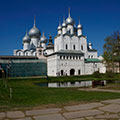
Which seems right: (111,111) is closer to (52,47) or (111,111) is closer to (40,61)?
(40,61)

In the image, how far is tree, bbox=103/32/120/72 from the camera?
28.0m

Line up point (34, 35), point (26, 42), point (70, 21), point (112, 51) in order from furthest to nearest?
point (26, 42), point (34, 35), point (70, 21), point (112, 51)

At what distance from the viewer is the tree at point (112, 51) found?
28.0 meters

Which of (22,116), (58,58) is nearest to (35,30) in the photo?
(58,58)

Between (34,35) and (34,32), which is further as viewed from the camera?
(34,35)

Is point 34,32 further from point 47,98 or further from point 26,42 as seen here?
point 47,98

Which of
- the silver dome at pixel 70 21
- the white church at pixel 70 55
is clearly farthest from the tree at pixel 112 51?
the silver dome at pixel 70 21

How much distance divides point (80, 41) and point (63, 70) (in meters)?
14.3

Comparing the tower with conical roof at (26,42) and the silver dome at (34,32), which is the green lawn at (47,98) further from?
the tower with conical roof at (26,42)

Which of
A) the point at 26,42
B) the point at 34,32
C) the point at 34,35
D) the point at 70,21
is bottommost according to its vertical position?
the point at 26,42

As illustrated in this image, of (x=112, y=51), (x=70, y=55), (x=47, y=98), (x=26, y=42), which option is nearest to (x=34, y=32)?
(x=26, y=42)

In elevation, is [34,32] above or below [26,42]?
above

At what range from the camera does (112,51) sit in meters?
29.0

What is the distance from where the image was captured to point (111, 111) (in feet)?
13.7
